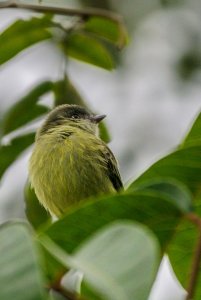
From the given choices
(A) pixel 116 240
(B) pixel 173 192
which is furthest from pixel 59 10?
(A) pixel 116 240

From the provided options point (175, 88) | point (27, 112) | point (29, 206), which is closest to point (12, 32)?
point (27, 112)

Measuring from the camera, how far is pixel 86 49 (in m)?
3.38

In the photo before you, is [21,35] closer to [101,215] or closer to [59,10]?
[59,10]

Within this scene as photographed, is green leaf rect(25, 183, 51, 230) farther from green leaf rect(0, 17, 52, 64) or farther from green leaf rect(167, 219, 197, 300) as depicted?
green leaf rect(167, 219, 197, 300)

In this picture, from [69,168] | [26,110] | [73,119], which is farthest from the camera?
[73,119]

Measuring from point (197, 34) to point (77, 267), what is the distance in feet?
24.7

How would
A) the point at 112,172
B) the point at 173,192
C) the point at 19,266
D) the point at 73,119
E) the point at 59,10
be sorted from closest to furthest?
the point at 19,266, the point at 173,192, the point at 59,10, the point at 112,172, the point at 73,119

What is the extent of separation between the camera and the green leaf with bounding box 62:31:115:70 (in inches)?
132

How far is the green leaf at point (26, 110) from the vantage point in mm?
3279

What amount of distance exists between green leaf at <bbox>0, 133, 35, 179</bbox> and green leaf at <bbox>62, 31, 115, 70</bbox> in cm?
44

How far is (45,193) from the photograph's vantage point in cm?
413

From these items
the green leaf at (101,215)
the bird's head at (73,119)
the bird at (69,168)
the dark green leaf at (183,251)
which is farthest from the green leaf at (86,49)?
the green leaf at (101,215)

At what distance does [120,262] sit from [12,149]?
2048 millimetres

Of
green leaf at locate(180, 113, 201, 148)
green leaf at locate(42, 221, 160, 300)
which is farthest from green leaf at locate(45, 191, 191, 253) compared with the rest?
green leaf at locate(180, 113, 201, 148)
